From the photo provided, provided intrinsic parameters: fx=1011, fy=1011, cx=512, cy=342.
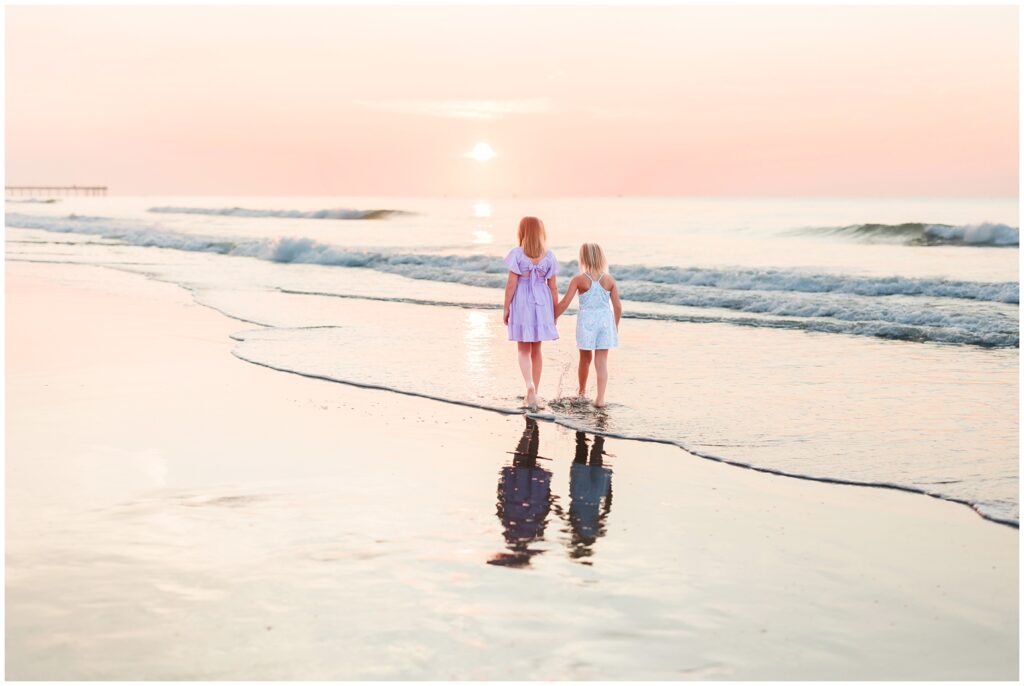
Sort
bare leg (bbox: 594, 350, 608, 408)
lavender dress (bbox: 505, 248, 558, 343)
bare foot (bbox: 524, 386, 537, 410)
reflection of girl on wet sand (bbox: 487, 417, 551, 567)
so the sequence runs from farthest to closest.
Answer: lavender dress (bbox: 505, 248, 558, 343), bare leg (bbox: 594, 350, 608, 408), bare foot (bbox: 524, 386, 537, 410), reflection of girl on wet sand (bbox: 487, 417, 551, 567)

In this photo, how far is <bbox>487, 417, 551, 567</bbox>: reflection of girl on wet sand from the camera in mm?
5320

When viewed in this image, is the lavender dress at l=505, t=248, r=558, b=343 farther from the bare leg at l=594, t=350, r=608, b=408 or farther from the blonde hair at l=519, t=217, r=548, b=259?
the bare leg at l=594, t=350, r=608, b=408

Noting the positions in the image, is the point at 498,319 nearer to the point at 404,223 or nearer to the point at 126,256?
the point at 126,256

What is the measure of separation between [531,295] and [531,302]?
0.07 m

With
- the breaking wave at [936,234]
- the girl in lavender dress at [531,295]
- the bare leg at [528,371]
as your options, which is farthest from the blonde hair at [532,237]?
the breaking wave at [936,234]

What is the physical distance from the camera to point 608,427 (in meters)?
8.59

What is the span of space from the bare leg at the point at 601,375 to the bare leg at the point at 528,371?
603mm

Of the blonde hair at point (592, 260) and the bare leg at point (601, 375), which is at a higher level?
the blonde hair at point (592, 260)

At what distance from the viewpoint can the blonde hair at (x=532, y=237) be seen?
9.79m

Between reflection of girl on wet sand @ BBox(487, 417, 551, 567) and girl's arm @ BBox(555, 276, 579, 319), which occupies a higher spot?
girl's arm @ BBox(555, 276, 579, 319)

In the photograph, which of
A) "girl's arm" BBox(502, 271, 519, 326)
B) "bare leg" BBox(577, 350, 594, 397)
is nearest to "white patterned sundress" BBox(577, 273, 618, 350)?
"bare leg" BBox(577, 350, 594, 397)

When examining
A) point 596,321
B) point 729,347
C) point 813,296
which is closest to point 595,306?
point 596,321

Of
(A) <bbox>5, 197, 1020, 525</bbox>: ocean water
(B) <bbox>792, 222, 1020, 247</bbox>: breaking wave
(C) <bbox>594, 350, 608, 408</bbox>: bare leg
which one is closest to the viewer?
(A) <bbox>5, 197, 1020, 525</bbox>: ocean water

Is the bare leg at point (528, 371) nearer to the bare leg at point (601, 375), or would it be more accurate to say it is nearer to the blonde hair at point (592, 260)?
the bare leg at point (601, 375)
